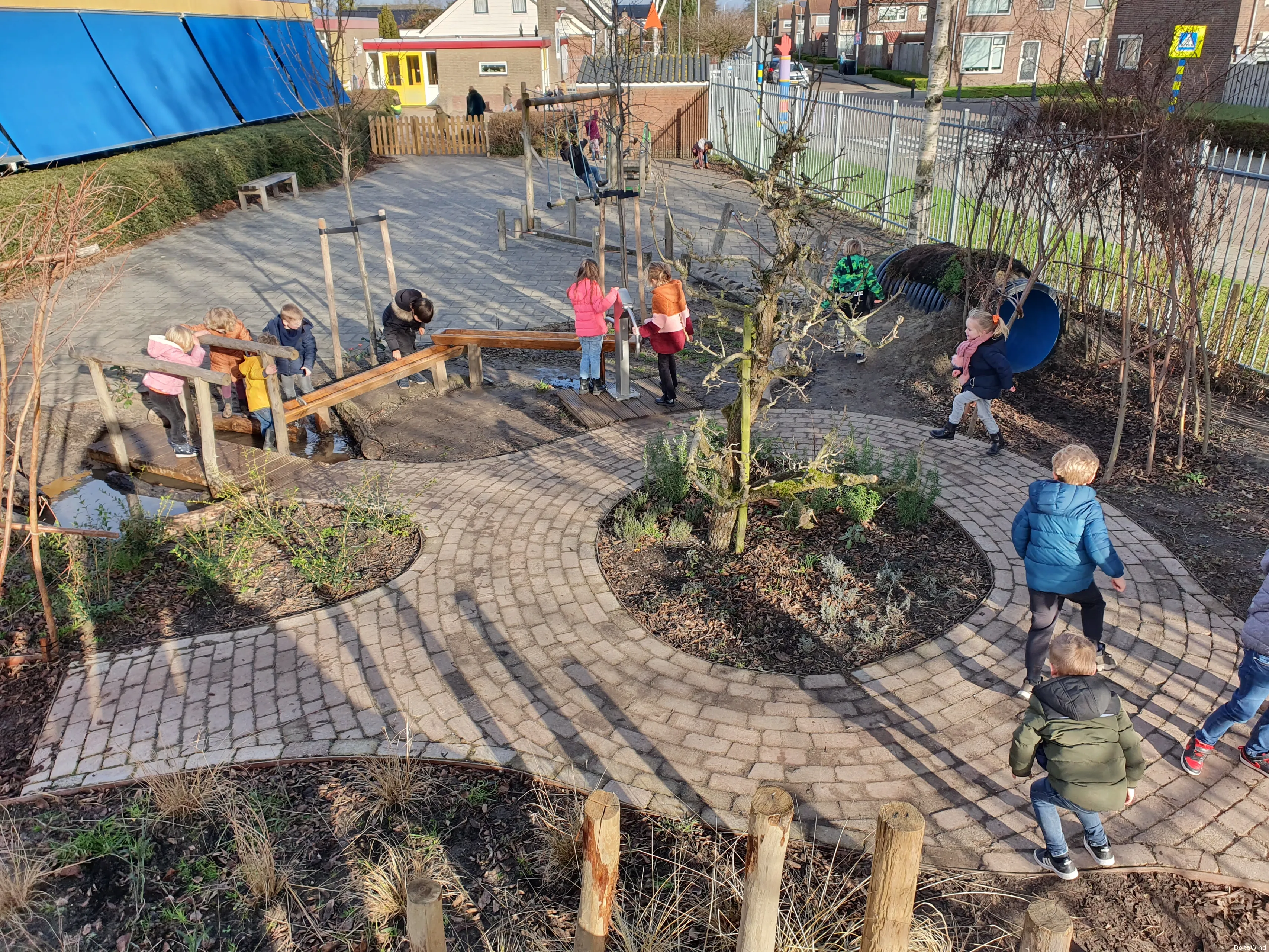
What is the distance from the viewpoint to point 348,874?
3.69 meters

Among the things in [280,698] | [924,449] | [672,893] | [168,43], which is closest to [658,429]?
[924,449]

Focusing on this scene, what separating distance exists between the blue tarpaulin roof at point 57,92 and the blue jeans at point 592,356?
12.6 meters

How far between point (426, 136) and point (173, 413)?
23.1 m

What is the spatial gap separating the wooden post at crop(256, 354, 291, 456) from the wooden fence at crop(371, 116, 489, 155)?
22.3 m

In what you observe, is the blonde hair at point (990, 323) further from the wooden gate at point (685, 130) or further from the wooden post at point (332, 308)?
the wooden gate at point (685, 130)

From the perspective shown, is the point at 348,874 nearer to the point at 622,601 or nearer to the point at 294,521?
the point at 622,601

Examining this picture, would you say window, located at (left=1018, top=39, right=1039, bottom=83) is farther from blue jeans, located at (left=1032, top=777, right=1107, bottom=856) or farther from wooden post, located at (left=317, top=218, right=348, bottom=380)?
blue jeans, located at (left=1032, top=777, right=1107, bottom=856)

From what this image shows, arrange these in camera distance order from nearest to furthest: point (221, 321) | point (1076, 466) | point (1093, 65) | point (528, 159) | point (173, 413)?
point (1076, 466), point (173, 413), point (221, 321), point (1093, 65), point (528, 159)

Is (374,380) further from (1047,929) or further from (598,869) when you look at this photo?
(1047,929)

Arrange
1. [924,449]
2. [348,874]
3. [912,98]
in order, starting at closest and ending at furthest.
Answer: [348,874]
[924,449]
[912,98]

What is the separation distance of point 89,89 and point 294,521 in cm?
1558

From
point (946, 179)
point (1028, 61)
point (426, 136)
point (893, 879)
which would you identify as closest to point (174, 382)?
point (893, 879)

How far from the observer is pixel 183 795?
400 centimetres

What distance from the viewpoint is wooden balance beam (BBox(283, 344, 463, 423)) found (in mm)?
7898
